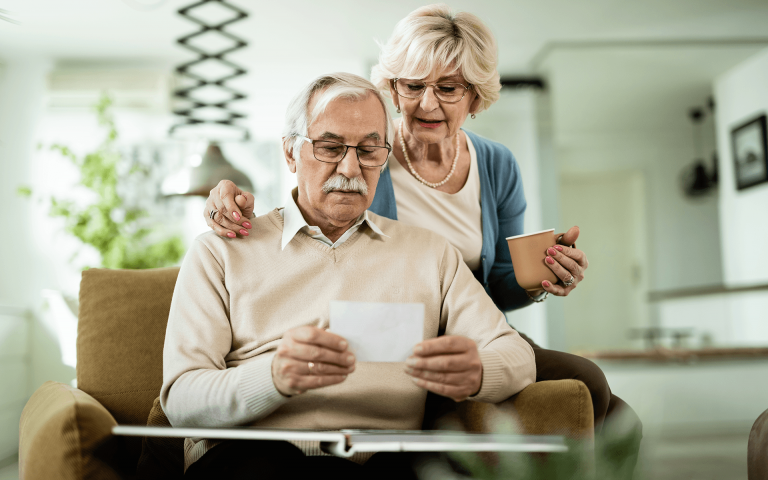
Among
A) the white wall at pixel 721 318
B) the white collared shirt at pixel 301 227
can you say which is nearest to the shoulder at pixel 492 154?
the white collared shirt at pixel 301 227

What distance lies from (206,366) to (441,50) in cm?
95

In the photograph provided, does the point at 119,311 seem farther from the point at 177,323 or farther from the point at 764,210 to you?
the point at 764,210

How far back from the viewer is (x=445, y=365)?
3.29 feet

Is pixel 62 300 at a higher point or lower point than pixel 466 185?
lower

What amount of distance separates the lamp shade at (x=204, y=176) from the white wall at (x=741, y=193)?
4297 millimetres

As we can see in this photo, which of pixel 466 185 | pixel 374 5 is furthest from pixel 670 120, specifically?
pixel 466 185

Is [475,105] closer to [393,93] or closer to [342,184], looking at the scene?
[393,93]

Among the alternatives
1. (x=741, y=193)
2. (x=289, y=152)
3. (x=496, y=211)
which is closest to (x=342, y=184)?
(x=289, y=152)

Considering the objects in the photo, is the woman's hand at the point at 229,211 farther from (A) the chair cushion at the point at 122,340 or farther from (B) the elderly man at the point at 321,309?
(A) the chair cushion at the point at 122,340

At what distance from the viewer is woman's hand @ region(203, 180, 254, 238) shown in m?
1.27

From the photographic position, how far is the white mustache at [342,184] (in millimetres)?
1268

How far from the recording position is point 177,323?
1.17 meters

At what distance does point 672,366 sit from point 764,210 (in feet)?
5.27

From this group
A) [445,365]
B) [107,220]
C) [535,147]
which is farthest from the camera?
[535,147]
